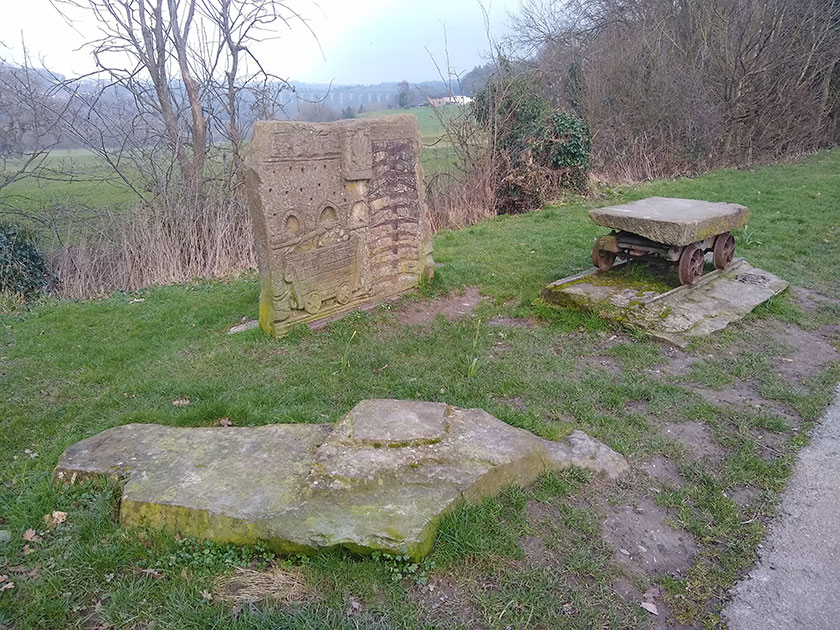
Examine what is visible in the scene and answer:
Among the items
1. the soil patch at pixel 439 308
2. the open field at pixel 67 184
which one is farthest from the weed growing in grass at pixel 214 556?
the open field at pixel 67 184

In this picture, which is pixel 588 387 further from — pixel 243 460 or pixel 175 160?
pixel 175 160

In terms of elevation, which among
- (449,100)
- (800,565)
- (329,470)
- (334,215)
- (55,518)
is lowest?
(800,565)

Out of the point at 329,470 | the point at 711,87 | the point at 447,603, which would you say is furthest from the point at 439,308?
the point at 711,87

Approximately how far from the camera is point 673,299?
5.81 m

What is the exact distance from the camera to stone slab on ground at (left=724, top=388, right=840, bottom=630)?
7.84 feet

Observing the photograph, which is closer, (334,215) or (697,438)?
Answer: (697,438)

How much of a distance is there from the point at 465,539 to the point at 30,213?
949 cm

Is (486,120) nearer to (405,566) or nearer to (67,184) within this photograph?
(67,184)

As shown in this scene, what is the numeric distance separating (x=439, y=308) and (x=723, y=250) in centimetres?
328

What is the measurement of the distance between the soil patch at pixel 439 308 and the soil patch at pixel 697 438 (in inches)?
107

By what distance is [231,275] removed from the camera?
844 centimetres

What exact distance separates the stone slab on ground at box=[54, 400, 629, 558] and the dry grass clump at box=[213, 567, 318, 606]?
126mm

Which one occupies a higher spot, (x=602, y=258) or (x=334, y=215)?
(x=334, y=215)

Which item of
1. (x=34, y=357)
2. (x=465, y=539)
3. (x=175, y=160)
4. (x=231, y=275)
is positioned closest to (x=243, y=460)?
(x=465, y=539)
